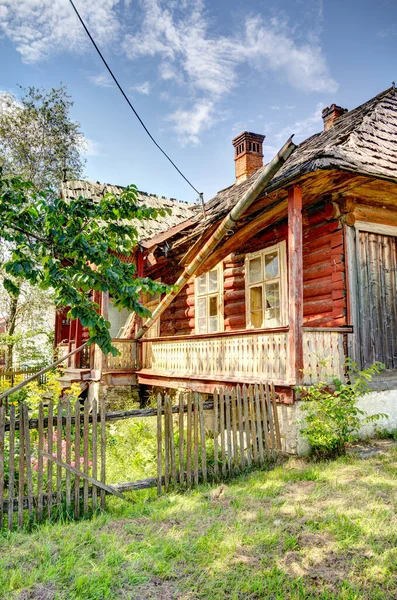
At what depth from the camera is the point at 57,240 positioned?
4008 millimetres

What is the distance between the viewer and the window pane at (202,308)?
12648 millimetres

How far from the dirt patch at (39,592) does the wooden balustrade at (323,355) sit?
4526mm

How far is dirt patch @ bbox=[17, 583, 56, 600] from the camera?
3078 millimetres

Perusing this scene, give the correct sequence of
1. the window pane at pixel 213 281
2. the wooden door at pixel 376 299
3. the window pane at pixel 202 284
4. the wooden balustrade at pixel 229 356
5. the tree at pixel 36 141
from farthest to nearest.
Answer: the tree at pixel 36 141 → the window pane at pixel 202 284 → the window pane at pixel 213 281 → the wooden door at pixel 376 299 → the wooden balustrade at pixel 229 356

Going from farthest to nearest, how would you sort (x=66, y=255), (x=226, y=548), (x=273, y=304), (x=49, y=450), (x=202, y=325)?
(x=202, y=325) → (x=273, y=304) → (x=49, y=450) → (x=66, y=255) → (x=226, y=548)

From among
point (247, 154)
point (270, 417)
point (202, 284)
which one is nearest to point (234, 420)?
point (270, 417)

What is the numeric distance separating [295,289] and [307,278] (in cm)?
220

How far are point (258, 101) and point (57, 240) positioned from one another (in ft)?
32.6

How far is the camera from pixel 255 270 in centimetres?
1048

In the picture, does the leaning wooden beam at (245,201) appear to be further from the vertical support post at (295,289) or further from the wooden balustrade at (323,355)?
the wooden balustrade at (323,355)

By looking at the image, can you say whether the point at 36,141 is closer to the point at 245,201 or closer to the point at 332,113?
the point at 332,113

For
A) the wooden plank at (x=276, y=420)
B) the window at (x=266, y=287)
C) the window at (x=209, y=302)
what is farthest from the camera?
the window at (x=209, y=302)

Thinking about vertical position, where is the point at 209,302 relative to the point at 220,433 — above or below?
above

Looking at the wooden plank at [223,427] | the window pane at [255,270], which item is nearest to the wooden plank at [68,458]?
the wooden plank at [223,427]
